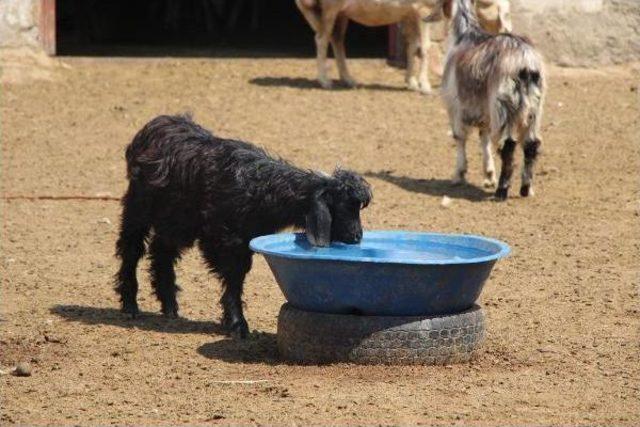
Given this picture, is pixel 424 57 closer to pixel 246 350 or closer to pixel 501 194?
pixel 501 194

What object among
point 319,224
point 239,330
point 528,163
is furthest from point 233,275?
point 528,163

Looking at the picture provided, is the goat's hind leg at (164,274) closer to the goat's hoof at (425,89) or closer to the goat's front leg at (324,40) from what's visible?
the goat's front leg at (324,40)

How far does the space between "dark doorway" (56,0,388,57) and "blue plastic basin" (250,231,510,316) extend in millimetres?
11345

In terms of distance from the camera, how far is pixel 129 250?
840 cm

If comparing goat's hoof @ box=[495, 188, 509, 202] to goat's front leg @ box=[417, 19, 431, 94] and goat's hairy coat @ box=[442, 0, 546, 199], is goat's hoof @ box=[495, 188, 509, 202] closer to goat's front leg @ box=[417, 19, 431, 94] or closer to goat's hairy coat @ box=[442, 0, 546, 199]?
goat's hairy coat @ box=[442, 0, 546, 199]

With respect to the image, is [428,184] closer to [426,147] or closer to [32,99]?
[426,147]

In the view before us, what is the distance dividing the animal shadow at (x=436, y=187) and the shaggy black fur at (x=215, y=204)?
4406 millimetres

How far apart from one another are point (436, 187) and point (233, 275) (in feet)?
17.3

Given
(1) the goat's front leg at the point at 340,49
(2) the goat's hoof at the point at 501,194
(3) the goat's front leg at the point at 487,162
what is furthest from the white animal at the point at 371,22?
(2) the goat's hoof at the point at 501,194

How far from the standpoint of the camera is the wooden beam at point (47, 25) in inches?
651

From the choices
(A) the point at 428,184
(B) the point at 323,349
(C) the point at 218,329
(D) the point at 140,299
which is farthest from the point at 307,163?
(B) the point at 323,349

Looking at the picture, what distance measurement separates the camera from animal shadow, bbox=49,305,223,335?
8.01m

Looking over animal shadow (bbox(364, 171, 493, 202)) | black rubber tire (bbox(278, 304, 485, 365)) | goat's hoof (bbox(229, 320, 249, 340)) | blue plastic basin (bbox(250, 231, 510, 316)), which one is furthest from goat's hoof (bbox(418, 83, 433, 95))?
black rubber tire (bbox(278, 304, 485, 365))

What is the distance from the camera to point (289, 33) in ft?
73.2
